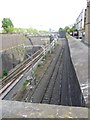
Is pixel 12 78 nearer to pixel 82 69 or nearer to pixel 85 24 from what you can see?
pixel 82 69

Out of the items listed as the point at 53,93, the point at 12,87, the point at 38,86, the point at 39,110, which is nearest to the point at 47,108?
the point at 39,110

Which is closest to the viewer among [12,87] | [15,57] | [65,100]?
[12,87]

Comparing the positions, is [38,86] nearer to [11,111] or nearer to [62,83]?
[62,83]

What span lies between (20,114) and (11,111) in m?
0.09

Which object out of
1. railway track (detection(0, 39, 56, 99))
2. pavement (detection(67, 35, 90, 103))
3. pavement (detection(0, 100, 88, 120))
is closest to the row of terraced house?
railway track (detection(0, 39, 56, 99))

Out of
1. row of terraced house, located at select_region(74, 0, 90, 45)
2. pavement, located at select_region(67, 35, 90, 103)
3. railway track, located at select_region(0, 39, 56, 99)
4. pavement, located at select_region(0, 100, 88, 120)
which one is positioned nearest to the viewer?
pavement, located at select_region(0, 100, 88, 120)

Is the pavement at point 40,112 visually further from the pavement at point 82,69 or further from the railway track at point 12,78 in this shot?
the railway track at point 12,78

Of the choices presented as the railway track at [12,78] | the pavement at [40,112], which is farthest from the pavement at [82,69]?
the railway track at [12,78]

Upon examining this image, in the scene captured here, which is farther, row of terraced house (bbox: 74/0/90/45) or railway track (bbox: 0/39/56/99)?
row of terraced house (bbox: 74/0/90/45)

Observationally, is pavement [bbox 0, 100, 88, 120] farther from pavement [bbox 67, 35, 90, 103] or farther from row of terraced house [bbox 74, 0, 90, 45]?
row of terraced house [bbox 74, 0, 90, 45]

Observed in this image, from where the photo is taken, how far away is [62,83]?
840 centimetres

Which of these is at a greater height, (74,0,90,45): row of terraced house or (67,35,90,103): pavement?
(74,0,90,45): row of terraced house

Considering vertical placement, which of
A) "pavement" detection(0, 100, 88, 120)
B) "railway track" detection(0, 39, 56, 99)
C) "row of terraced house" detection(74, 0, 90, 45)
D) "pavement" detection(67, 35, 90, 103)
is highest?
"row of terraced house" detection(74, 0, 90, 45)

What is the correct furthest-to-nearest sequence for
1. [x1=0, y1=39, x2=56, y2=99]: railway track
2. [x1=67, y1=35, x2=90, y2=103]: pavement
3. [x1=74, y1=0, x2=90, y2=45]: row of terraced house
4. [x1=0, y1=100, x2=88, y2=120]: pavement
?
[x1=74, y1=0, x2=90, y2=45]: row of terraced house < [x1=0, y1=39, x2=56, y2=99]: railway track < [x1=67, y1=35, x2=90, y2=103]: pavement < [x1=0, y1=100, x2=88, y2=120]: pavement
